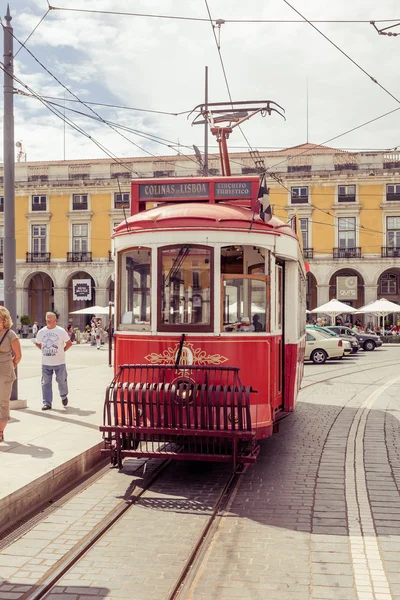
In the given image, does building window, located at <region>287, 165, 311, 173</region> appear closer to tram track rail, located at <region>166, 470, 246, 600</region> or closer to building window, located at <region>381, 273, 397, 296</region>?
building window, located at <region>381, 273, 397, 296</region>

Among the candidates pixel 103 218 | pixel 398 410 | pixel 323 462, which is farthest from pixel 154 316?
pixel 103 218

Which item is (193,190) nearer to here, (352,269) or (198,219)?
(198,219)

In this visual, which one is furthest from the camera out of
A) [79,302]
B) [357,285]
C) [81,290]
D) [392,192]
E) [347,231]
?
[79,302]

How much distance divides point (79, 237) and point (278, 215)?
15.5 m

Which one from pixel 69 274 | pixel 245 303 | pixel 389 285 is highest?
pixel 69 274

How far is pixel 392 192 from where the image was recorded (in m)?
49.2

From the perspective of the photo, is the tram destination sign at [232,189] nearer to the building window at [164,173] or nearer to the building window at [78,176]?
the building window at [164,173]

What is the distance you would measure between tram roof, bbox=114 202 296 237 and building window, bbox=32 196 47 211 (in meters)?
47.8

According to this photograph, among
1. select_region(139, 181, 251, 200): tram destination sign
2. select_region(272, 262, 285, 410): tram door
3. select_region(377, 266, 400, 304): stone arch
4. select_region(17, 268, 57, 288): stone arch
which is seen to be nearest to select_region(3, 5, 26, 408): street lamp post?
select_region(139, 181, 251, 200): tram destination sign

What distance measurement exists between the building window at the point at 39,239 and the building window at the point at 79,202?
305 cm

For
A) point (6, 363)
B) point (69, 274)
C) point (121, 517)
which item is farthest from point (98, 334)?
point (121, 517)

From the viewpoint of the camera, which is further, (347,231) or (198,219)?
(347,231)

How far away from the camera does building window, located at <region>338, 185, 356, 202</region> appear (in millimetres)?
49594

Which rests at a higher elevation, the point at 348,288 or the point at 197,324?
the point at 348,288
